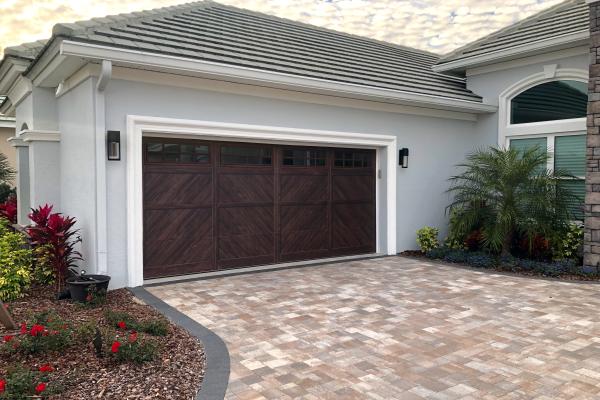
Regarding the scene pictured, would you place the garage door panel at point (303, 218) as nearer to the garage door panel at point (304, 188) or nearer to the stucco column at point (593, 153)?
the garage door panel at point (304, 188)

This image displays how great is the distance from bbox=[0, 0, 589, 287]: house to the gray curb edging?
127cm

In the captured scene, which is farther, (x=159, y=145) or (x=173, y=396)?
(x=159, y=145)

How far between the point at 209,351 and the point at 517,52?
8417mm

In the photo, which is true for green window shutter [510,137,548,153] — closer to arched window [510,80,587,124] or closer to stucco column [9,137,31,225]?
arched window [510,80,587,124]

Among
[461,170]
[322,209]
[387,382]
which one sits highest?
[461,170]

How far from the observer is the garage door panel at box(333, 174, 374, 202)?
358 inches

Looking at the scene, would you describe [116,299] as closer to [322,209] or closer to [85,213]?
[85,213]

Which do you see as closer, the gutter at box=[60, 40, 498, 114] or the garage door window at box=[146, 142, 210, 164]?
the gutter at box=[60, 40, 498, 114]

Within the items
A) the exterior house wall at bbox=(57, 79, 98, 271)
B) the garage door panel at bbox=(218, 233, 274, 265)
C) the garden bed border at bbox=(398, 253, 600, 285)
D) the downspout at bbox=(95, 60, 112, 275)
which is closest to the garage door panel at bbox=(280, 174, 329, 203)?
the garage door panel at bbox=(218, 233, 274, 265)

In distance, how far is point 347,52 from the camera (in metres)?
10.7

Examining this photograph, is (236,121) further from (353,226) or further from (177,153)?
(353,226)

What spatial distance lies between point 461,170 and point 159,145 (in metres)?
6.78

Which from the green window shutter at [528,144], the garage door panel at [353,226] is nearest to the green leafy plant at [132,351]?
the garage door panel at [353,226]

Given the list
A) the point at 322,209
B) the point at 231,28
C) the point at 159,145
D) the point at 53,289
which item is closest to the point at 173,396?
the point at 53,289
